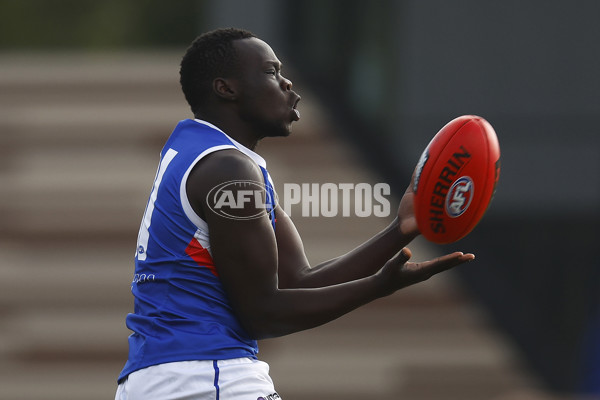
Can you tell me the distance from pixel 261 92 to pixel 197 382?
0.89m

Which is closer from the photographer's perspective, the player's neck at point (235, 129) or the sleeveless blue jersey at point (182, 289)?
the sleeveless blue jersey at point (182, 289)

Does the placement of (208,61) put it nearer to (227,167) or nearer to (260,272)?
(227,167)

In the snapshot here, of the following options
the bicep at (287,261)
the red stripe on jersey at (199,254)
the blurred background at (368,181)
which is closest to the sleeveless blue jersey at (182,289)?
the red stripe on jersey at (199,254)

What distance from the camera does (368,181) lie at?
7.70m

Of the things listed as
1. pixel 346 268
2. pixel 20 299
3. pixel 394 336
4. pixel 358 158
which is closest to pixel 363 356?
pixel 394 336

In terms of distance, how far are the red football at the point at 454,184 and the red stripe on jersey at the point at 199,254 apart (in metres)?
0.69

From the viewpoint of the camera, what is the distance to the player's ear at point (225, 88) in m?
3.03

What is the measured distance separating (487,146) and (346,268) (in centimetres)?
60

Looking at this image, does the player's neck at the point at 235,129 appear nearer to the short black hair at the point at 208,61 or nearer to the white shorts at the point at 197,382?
Result: the short black hair at the point at 208,61

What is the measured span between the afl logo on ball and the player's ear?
73 cm

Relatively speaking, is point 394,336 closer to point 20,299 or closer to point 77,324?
point 77,324

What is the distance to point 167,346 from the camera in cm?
286

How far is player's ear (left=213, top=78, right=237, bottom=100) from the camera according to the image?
3033 mm

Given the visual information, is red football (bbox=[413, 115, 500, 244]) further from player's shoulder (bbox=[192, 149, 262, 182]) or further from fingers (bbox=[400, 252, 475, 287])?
player's shoulder (bbox=[192, 149, 262, 182])
